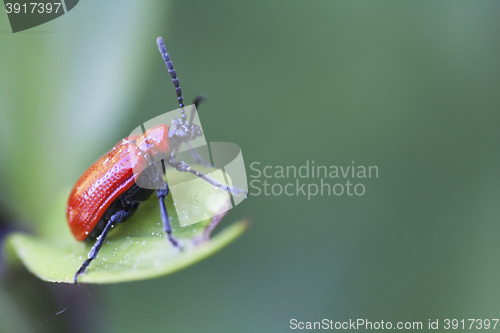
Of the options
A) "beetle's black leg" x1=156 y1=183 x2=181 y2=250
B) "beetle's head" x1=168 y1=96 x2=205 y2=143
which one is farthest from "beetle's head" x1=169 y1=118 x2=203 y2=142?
"beetle's black leg" x1=156 y1=183 x2=181 y2=250

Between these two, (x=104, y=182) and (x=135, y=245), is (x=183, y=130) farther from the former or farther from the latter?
(x=135, y=245)

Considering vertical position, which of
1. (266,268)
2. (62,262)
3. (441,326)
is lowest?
(441,326)

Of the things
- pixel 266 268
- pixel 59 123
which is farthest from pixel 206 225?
pixel 59 123

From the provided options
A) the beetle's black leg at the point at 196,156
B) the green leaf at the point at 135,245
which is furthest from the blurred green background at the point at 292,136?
the beetle's black leg at the point at 196,156

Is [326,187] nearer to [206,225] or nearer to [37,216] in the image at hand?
[206,225]

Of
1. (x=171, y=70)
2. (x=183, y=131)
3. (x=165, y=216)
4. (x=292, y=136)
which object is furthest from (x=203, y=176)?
(x=292, y=136)

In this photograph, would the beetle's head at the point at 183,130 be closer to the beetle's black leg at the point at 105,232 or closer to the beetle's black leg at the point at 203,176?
the beetle's black leg at the point at 203,176
